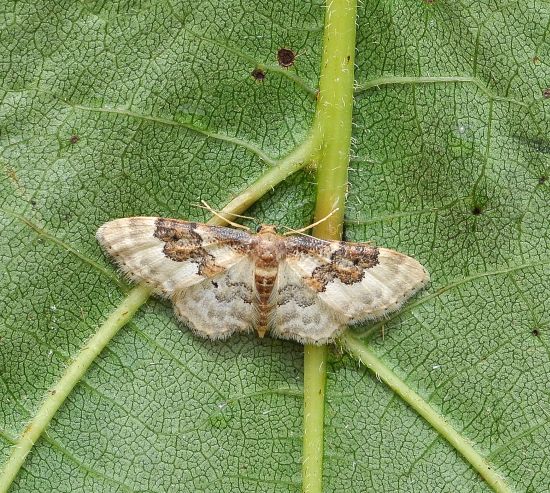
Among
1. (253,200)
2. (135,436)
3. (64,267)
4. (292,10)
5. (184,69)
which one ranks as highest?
(292,10)

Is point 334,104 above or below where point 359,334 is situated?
above

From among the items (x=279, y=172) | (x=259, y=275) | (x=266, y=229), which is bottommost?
(x=259, y=275)

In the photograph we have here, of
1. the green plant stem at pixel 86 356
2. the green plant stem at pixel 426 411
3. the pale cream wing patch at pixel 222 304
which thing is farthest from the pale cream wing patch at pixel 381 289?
the green plant stem at pixel 86 356

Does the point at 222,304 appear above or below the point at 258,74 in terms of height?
below

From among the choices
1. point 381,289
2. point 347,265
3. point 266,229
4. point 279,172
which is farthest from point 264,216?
point 381,289

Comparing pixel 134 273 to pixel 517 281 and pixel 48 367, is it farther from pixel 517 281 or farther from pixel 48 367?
pixel 517 281

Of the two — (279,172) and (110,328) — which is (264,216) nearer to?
(279,172)

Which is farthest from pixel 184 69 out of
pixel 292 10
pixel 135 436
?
pixel 135 436

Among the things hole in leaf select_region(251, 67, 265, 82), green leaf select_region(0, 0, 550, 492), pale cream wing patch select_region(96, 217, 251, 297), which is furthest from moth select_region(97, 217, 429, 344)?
hole in leaf select_region(251, 67, 265, 82)
